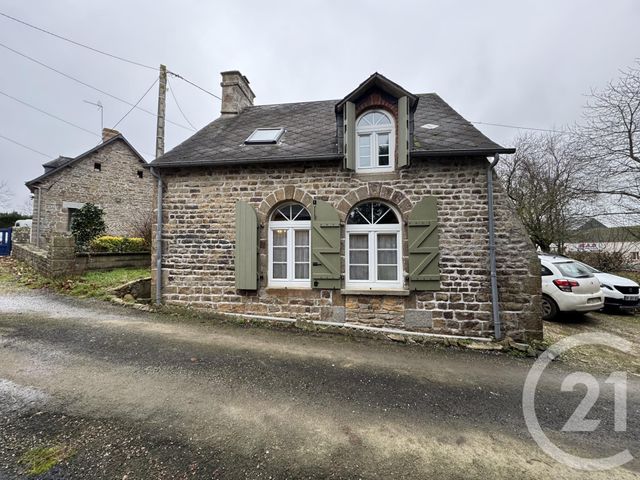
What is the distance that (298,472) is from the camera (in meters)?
2.34

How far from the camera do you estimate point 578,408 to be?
3551mm

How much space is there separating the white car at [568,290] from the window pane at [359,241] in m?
5.09

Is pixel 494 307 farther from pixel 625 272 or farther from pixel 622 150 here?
pixel 625 272

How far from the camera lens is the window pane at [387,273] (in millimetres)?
6305

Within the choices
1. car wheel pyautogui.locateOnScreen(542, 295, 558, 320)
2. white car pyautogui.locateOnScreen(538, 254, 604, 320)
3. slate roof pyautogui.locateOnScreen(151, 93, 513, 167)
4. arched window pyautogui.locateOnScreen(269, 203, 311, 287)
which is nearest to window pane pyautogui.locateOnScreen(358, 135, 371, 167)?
slate roof pyautogui.locateOnScreen(151, 93, 513, 167)

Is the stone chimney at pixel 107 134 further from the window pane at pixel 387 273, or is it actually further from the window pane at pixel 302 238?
the window pane at pixel 387 273

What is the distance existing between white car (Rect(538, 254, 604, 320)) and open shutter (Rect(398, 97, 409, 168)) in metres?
5.21

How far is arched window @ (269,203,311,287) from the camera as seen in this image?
261 inches

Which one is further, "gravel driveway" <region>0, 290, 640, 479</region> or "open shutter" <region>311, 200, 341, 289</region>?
"open shutter" <region>311, 200, 341, 289</region>

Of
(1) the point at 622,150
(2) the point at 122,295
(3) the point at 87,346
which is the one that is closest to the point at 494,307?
(3) the point at 87,346

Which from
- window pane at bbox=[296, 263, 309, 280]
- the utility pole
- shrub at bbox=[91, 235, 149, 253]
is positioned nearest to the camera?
window pane at bbox=[296, 263, 309, 280]

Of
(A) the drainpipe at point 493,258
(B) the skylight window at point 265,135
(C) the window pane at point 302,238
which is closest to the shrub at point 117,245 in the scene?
(B) the skylight window at point 265,135

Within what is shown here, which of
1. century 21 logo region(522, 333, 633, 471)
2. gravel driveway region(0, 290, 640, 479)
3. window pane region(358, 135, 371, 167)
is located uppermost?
window pane region(358, 135, 371, 167)

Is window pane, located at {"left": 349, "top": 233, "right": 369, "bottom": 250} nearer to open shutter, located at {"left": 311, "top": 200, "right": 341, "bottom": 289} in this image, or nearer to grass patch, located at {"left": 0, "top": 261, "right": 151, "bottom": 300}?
open shutter, located at {"left": 311, "top": 200, "right": 341, "bottom": 289}
